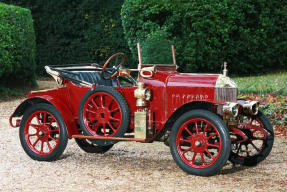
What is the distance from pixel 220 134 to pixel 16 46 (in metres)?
8.68

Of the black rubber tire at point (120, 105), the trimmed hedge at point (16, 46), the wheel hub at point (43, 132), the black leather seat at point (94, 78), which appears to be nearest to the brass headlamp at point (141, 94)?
the black rubber tire at point (120, 105)

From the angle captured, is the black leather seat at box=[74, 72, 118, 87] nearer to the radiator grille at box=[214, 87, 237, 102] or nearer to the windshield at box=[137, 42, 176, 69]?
the windshield at box=[137, 42, 176, 69]

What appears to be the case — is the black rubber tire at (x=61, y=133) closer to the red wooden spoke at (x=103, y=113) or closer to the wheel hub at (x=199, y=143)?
the red wooden spoke at (x=103, y=113)

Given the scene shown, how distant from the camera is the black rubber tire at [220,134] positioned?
4.58 m

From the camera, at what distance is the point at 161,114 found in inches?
202

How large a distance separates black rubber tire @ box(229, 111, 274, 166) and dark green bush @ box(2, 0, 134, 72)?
10078 mm

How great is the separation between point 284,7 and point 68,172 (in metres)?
9.89

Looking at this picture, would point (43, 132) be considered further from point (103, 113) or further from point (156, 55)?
point (156, 55)

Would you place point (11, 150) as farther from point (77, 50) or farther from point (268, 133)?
point (77, 50)

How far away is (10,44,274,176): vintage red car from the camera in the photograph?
479 cm

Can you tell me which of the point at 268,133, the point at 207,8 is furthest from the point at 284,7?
the point at 268,133

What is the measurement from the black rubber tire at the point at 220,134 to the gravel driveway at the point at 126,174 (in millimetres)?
90

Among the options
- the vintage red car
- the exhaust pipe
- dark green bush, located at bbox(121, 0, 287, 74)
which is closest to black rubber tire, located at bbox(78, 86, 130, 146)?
the vintage red car

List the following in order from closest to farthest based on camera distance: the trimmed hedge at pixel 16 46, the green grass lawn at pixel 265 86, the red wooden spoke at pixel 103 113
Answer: the red wooden spoke at pixel 103 113
the green grass lawn at pixel 265 86
the trimmed hedge at pixel 16 46
